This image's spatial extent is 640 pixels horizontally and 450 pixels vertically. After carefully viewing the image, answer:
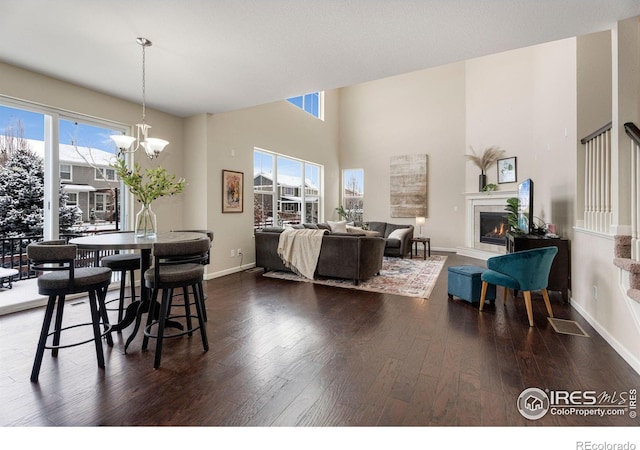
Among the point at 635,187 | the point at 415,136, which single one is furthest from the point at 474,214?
the point at 635,187

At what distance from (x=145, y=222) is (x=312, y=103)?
6.39 m

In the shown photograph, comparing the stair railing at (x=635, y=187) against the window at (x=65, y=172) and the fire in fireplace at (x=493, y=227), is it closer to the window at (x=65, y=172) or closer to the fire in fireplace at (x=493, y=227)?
the fire in fireplace at (x=493, y=227)

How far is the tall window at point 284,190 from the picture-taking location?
6180mm

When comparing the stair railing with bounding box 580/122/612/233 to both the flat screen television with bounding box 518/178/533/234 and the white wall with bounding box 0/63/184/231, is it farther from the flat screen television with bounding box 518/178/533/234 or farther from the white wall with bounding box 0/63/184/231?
the white wall with bounding box 0/63/184/231

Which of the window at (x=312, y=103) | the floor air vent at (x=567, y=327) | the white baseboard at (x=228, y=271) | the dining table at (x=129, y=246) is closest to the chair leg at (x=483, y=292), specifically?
the floor air vent at (x=567, y=327)

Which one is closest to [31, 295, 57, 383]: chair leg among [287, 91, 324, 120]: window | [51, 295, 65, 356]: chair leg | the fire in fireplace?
[51, 295, 65, 356]: chair leg

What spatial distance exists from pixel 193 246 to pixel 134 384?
3.13ft

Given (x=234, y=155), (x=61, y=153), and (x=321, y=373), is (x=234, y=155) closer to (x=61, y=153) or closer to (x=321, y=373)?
(x=61, y=153)

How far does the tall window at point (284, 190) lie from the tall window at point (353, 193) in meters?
1.14

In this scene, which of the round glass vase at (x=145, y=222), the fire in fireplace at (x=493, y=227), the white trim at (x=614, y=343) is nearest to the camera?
the white trim at (x=614, y=343)

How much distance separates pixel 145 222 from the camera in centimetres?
278

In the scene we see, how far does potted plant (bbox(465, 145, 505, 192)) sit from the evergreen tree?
7.85 metres
